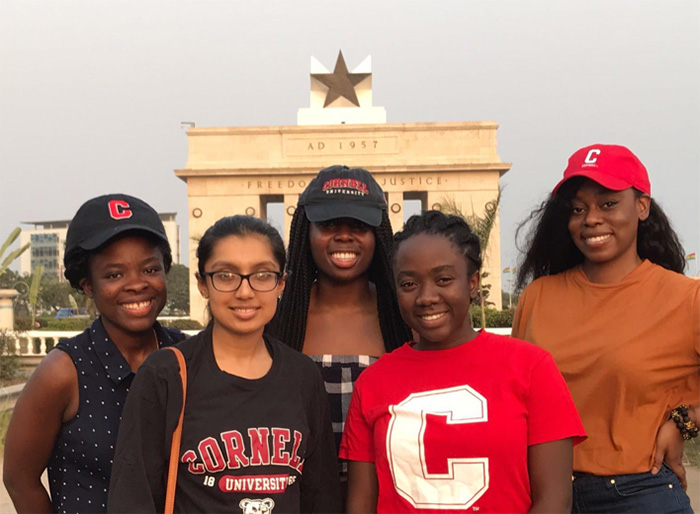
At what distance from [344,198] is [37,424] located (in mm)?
1428

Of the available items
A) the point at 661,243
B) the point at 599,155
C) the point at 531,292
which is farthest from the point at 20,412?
the point at 661,243

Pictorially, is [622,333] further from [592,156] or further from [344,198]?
[344,198]

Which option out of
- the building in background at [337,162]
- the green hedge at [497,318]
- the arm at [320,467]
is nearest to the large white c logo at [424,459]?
the arm at [320,467]

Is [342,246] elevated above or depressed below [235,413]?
above

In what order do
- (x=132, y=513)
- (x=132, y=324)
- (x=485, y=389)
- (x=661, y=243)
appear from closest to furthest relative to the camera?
1. (x=132, y=513)
2. (x=485, y=389)
3. (x=132, y=324)
4. (x=661, y=243)

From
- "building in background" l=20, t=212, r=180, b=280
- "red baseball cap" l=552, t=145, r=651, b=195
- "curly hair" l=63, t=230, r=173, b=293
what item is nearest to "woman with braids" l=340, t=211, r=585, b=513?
"red baseball cap" l=552, t=145, r=651, b=195

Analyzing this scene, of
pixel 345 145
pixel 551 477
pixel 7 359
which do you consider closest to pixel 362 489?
pixel 551 477

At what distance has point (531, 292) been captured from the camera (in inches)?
124

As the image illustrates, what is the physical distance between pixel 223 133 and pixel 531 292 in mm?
28900

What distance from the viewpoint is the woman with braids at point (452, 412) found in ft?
7.23

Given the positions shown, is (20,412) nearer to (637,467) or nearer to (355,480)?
(355,480)

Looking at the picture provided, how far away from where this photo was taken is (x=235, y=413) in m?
2.28

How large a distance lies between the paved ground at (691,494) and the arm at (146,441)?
432 centimetres

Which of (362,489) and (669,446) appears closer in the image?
(362,489)
